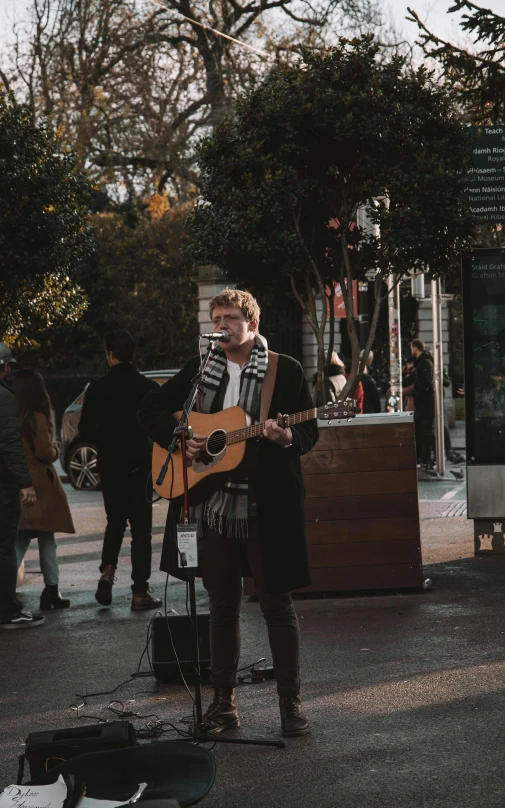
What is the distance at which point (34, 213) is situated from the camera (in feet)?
32.7

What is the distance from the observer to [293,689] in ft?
17.2

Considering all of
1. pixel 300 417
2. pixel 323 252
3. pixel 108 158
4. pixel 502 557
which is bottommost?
pixel 502 557

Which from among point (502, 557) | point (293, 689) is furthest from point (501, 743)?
point (502, 557)

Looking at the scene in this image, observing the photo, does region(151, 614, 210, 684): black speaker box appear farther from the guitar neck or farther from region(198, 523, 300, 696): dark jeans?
the guitar neck

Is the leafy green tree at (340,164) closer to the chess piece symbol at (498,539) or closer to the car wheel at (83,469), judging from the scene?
the chess piece symbol at (498,539)

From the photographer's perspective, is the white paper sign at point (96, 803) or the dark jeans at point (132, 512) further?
the dark jeans at point (132, 512)

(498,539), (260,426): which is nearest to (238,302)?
(260,426)

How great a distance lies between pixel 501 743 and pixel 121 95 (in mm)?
Result: 28908

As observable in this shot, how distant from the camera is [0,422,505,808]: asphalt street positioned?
15.0 ft

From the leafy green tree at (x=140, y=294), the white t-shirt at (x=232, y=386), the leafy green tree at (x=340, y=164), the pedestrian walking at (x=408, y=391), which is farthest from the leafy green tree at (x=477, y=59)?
the leafy green tree at (x=140, y=294)

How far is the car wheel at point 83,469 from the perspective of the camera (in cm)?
1772

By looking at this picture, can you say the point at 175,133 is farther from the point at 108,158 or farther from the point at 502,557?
the point at 502,557

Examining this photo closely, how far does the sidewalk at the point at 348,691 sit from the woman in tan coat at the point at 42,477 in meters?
0.32

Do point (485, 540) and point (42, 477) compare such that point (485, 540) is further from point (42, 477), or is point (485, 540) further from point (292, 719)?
point (292, 719)
